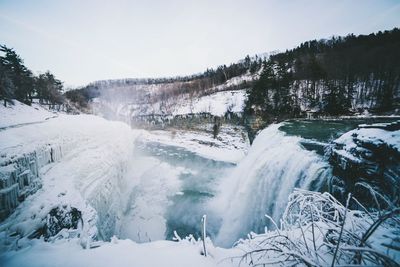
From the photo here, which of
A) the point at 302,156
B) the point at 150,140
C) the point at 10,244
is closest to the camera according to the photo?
the point at 10,244

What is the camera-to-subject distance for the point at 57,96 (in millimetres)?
42969

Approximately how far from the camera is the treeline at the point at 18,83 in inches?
949

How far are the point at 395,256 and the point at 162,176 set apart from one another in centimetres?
1732

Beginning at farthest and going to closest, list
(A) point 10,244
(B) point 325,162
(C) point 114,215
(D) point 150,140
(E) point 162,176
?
(D) point 150,140 < (E) point 162,176 < (C) point 114,215 < (B) point 325,162 < (A) point 10,244

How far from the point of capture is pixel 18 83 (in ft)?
103

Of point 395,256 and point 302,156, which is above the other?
point 395,256

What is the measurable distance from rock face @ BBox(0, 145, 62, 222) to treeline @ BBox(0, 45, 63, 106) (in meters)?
22.1

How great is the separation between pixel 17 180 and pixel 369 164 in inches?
400

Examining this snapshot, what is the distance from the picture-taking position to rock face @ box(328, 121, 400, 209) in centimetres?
507

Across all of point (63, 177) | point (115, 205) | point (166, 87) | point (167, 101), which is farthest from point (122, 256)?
point (166, 87)

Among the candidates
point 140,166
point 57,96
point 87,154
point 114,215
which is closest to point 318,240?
point 114,215

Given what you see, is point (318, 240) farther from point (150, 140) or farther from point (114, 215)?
point (150, 140)

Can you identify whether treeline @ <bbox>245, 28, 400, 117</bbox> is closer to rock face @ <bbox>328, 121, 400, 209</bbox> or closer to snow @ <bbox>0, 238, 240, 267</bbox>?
rock face @ <bbox>328, 121, 400, 209</bbox>

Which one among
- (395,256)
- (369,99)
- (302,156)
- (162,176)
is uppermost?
(369,99)
